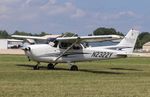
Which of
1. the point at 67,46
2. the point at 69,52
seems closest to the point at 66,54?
the point at 69,52

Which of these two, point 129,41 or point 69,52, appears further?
point 129,41

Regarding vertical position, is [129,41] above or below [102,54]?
above

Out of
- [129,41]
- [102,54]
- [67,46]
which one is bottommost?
[102,54]

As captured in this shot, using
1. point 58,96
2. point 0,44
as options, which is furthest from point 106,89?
point 0,44

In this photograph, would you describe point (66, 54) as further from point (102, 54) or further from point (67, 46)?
point (102, 54)

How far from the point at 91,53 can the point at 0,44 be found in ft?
340

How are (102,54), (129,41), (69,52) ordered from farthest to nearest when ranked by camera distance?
(129,41) → (102,54) → (69,52)

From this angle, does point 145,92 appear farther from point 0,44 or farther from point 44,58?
point 0,44

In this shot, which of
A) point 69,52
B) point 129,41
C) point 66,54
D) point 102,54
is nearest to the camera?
point 66,54

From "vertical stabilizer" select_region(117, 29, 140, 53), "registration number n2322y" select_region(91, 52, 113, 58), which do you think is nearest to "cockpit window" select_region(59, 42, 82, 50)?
"registration number n2322y" select_region(91, 52, 113, 58)

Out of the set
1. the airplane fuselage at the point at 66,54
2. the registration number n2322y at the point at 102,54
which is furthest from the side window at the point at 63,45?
the registration number n2322y at the point at 102,54

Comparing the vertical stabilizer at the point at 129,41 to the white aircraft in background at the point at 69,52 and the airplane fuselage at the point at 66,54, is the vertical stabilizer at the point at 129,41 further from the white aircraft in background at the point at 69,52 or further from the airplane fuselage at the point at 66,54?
the airplane fuselage at the point at 66,54

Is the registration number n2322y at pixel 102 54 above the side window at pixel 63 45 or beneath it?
beneath

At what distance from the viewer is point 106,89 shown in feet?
48.6
